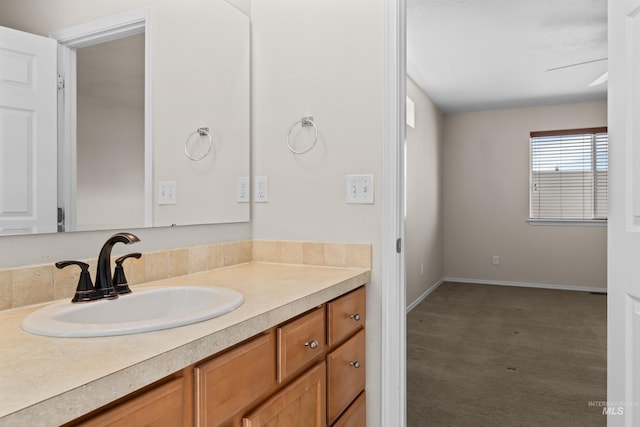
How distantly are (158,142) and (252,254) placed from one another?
666mm

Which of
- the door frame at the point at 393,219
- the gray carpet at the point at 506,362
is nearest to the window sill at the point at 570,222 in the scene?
the gray carpet at the point at 506,362

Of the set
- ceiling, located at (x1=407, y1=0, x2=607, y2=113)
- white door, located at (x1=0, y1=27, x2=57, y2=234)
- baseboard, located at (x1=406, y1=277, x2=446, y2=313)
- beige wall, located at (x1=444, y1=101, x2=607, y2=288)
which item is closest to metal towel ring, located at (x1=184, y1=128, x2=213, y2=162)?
white door, located at (x1=0, y1=27, x2=57, y2=234)

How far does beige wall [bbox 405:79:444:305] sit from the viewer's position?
4.68 m

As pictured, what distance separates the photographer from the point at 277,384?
3.56ft

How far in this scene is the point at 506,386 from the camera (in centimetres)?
265

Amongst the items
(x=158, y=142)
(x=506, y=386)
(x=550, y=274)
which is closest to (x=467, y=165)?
(x=550, y=274)

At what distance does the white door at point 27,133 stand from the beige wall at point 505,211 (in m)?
5.81

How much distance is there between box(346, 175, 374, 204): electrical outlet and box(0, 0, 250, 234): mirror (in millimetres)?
491

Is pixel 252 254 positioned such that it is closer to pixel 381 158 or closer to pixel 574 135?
pixel 381 158

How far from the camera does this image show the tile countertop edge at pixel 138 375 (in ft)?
1.84

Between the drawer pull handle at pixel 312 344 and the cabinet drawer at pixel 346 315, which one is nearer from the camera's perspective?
the drawer pull handle at pixel 312 344

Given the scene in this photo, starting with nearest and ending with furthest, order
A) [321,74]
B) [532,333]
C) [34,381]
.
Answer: [34,381]
[321,74]
[532,333]

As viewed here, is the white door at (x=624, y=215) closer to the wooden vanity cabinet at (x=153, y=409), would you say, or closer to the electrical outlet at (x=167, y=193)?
the wooden vanity cabinet at (x=153, y=409)

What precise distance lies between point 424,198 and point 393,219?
3.74 metres
